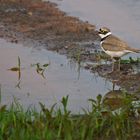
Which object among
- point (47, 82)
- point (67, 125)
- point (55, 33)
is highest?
point (55, 33)

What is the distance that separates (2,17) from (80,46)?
2.42 metres

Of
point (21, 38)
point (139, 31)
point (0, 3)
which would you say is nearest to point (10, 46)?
point (21, 38)

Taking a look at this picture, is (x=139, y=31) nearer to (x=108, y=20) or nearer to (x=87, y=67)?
(x=108, y=20)

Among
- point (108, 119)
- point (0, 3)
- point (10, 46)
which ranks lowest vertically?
point (108, 119)

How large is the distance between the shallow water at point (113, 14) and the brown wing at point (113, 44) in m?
1.00

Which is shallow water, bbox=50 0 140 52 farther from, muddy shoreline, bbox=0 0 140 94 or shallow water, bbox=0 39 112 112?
shallow water, bbox=0 39 112 112

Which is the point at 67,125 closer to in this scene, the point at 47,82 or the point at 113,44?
the point at 47,82

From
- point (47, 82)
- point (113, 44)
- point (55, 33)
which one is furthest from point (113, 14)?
point (47, 82)

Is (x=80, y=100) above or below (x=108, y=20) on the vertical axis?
below

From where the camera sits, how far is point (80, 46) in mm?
10906

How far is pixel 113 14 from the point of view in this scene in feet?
41.5

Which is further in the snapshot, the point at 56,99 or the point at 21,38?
the point at 21,38

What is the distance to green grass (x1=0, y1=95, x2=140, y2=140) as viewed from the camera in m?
6.19

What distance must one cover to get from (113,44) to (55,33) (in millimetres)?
2241
